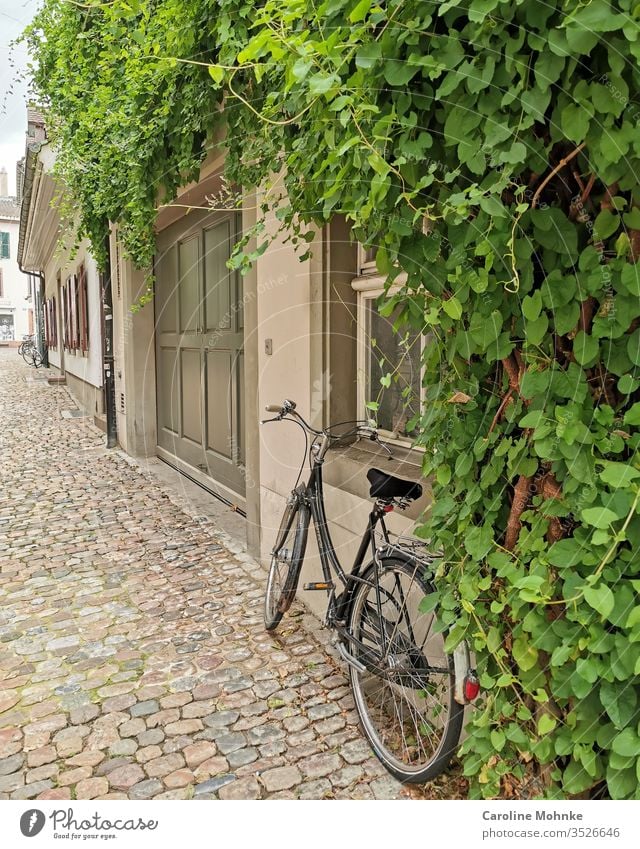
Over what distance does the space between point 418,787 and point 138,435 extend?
5.98 metres

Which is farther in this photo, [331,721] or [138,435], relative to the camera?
[138,435]

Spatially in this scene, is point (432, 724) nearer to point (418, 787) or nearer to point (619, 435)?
point (418, 787)

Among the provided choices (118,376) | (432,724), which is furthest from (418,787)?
(118,376)

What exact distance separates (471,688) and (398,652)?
1.61 feet

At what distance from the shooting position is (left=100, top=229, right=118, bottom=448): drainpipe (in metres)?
7.96

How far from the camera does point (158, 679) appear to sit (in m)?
2.68

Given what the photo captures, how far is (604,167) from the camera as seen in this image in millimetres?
1103

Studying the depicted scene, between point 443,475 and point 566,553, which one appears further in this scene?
point 443,475

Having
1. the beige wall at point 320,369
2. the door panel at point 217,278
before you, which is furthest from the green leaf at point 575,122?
the door panel at point 217,278

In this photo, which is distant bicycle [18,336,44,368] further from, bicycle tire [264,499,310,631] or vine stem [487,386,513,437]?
vine stem [487,386,513,437]

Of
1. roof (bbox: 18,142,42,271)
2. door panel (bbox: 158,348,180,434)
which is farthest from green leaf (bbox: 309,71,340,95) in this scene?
roof (bbox: 18,142,42,271)

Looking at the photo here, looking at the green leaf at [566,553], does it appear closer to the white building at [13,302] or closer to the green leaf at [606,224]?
the green leaf at [606,224]

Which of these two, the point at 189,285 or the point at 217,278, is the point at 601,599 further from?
the point at 189,285

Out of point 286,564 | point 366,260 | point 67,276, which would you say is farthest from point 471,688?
point 67,276
